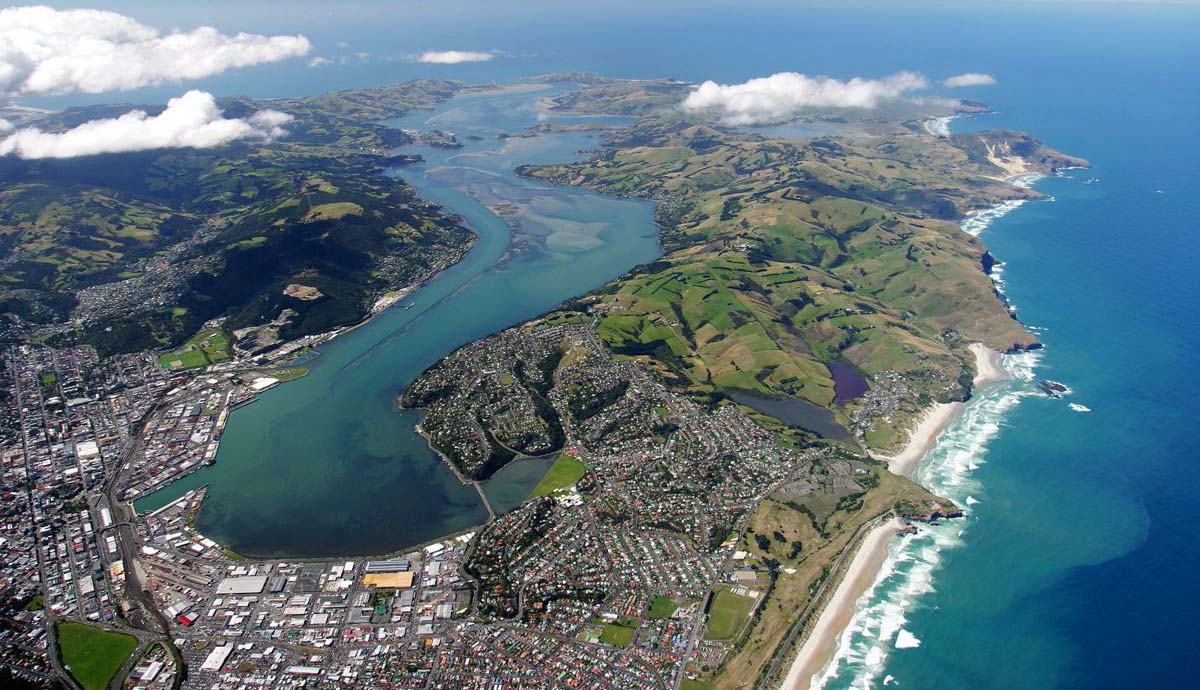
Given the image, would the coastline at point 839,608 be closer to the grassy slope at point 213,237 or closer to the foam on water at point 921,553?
the foam on water at point 921,553

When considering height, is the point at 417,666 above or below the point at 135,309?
below

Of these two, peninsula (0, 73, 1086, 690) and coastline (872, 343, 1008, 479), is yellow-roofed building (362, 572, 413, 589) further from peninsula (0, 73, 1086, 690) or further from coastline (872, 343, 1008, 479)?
coastline (872, 343, 1008, 479)

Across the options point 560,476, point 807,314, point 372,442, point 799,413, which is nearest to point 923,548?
point 799,413

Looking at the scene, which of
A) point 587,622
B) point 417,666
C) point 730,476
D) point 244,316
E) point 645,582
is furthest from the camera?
point 244,316

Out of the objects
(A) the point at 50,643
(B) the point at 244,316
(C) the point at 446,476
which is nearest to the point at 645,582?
(C) the point at 446,476

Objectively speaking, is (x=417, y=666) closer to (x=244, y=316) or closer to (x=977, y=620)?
(x=977, y=620)

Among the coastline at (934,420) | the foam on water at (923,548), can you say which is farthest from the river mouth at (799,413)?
the foam on water at (923,548)
